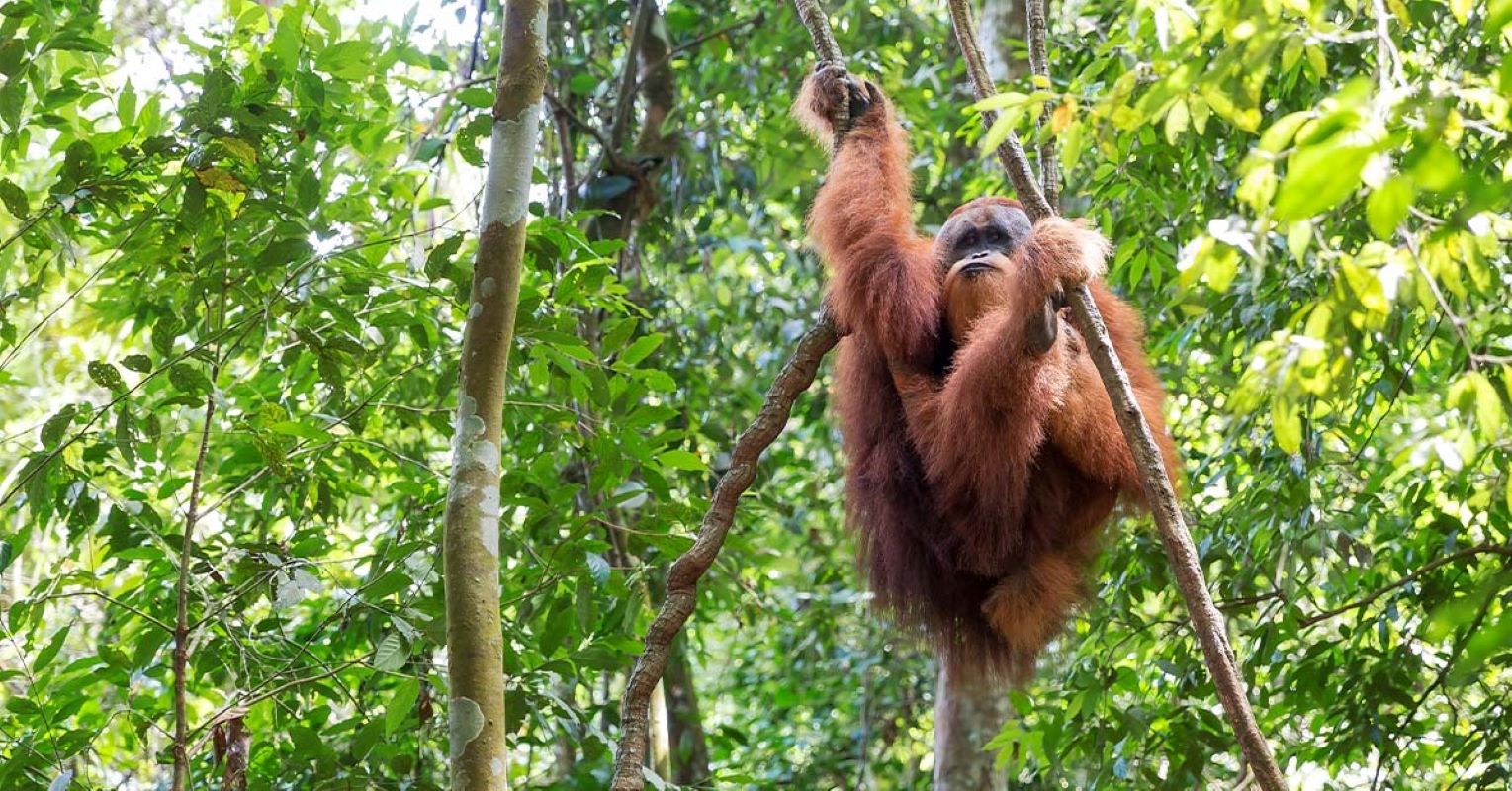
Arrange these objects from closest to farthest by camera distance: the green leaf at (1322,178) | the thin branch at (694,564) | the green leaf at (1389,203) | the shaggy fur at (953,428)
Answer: the green leaf at (1322,178)
the green leaf at (1389,203)
the thin branch at (694,564)
the shaggy fur at (953,428)

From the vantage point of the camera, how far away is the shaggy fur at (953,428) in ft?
11.2

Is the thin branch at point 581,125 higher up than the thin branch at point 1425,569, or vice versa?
the thin branch at point 581,125

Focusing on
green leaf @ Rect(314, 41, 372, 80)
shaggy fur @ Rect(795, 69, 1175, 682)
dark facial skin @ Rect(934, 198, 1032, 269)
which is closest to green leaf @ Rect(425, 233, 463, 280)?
green leaf @ Rect(314, 41, 372, 80)

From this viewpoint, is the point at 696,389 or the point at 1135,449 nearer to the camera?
the point at 1135,449

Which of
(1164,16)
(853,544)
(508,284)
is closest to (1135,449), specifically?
(1164,16)

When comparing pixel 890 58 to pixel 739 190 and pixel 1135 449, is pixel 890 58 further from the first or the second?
pixel 1135 449

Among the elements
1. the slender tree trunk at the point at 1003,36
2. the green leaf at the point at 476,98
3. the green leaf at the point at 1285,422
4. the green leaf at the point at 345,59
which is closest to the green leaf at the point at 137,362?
the green leaf at the point at 345,59

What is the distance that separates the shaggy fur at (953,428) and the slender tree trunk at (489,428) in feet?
3.78

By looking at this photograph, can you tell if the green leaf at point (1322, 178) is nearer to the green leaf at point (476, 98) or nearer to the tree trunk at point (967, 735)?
the green leaf at point (476, 98)

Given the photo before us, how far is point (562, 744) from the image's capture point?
517 centimetres

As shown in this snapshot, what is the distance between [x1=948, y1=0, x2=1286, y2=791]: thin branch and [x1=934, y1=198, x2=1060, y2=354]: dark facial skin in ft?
3.07

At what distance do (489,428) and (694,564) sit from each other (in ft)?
1.72

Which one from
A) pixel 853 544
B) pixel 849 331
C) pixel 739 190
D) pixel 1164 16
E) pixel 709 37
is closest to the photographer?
pixel 1164 16

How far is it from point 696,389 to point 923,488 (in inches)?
77.5
